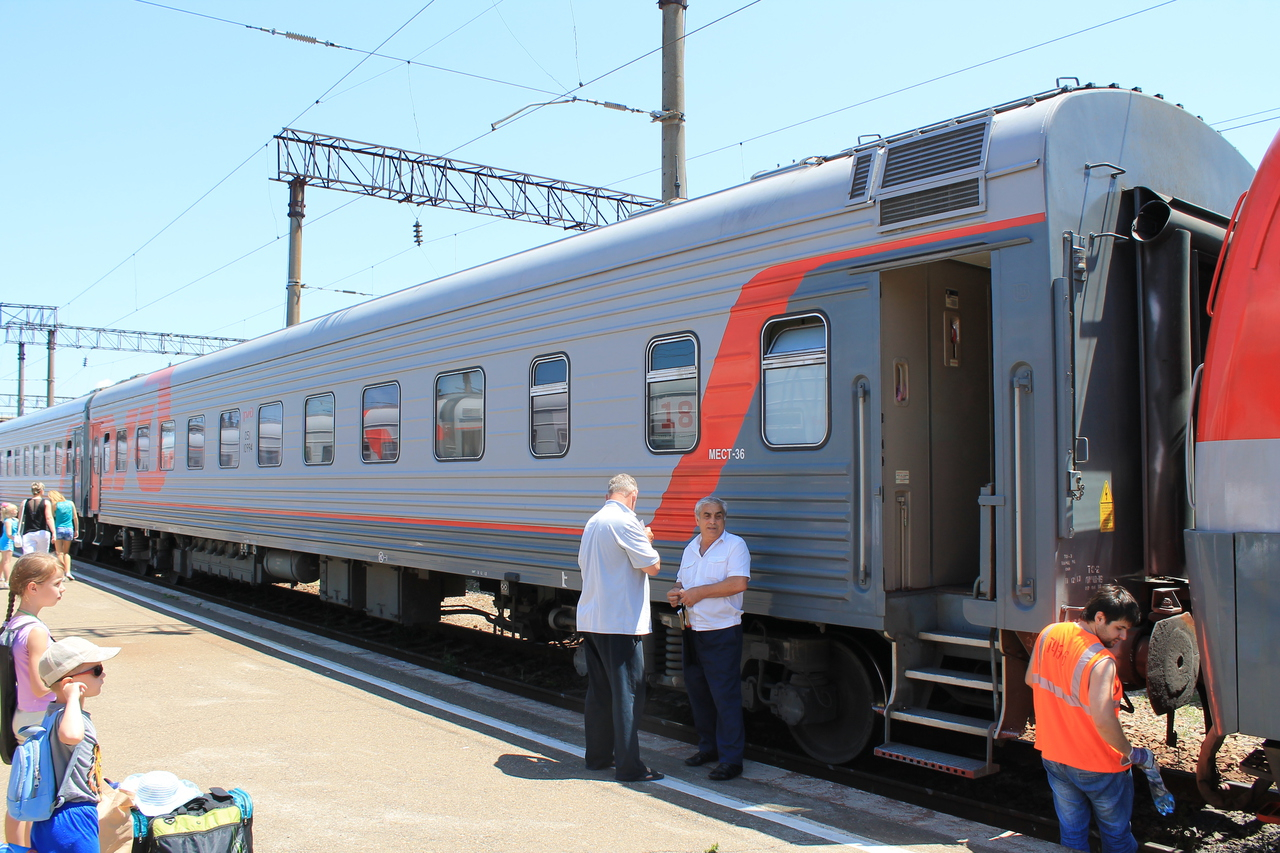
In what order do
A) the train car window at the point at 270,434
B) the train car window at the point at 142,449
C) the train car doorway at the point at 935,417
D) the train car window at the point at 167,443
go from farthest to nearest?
the train car window at the point at 142,449, the train car window at the point at 167,443, the train car window at the point at 270,434, the train car doorway at the point at 935,417

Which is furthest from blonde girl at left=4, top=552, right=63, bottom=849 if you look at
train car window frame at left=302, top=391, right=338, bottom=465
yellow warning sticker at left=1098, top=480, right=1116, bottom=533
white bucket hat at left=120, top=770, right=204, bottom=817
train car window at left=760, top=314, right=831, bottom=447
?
train car window frame at left=302, top=391, right=338, bottom=465

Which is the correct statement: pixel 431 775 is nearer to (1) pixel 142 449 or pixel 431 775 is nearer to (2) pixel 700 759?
(2) pixel 700 759

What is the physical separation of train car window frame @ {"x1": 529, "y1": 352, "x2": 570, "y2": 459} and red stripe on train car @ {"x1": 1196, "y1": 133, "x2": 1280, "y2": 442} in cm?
451

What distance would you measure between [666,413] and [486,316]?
2494mm

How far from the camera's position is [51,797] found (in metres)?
3.42

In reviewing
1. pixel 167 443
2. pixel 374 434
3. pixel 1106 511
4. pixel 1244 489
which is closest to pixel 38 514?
pixel 167 443

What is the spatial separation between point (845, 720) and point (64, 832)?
4.10 meters

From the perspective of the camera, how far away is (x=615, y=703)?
5.76 metres

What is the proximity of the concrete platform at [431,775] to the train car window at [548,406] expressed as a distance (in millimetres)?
2002

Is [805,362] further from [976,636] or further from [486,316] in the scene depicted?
[486,316]

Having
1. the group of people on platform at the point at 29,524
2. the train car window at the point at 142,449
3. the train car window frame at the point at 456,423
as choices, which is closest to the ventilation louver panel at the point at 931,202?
the train car window frame at the point at 456,423

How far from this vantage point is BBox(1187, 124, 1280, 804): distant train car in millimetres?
3799

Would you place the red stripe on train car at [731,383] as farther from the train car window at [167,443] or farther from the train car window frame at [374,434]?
the train car window at [167,443]

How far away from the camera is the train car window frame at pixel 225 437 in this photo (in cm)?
1355
